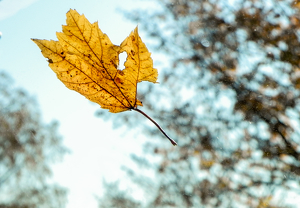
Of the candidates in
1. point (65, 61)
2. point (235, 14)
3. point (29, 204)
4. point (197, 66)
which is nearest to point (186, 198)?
point (197, 66)

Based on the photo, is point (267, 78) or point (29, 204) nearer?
point (267, 78)

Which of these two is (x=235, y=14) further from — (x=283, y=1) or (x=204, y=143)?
(x=204, y=143)

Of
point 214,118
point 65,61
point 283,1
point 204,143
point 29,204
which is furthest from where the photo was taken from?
point 29,204

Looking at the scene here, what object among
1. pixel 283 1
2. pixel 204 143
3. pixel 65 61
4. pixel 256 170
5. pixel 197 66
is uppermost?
pixel 283 1

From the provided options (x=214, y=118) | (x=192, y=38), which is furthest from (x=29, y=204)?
(x=192, y=38)

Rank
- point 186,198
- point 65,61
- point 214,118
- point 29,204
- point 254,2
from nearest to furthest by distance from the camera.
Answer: point 65,61 < point 254,2 < point 214,118 < point 186,198 < point 29,204

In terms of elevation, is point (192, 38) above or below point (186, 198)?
above
